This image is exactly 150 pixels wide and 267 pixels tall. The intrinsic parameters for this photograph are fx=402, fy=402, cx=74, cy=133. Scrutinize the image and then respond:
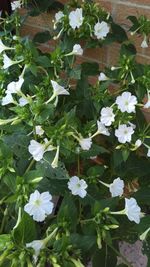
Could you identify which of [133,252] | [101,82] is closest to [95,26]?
[101,82]

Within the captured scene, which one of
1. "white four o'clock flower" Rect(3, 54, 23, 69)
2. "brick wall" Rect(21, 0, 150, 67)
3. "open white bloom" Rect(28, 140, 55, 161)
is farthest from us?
"brick wall" Rect(21, 0, 150, 67)

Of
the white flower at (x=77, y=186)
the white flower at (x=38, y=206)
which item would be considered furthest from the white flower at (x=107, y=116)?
the white flower at (x=38, y=206)

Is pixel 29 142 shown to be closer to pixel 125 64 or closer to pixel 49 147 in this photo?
pixel 49 147

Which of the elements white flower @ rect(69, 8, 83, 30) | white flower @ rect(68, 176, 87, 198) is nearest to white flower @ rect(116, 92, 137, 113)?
white flower @ rect(68, 176, 87, 198)

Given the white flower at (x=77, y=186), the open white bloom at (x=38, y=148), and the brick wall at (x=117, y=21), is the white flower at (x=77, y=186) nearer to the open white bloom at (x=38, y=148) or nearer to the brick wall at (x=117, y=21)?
the open white bloom at (x=38, y=148)

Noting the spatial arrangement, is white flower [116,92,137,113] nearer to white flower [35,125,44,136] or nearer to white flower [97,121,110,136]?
white flower [97,121,110,136]

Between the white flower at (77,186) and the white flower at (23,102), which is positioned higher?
the white flower at (23,102)

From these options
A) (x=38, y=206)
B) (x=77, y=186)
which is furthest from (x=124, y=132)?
(x=38, y=206)
